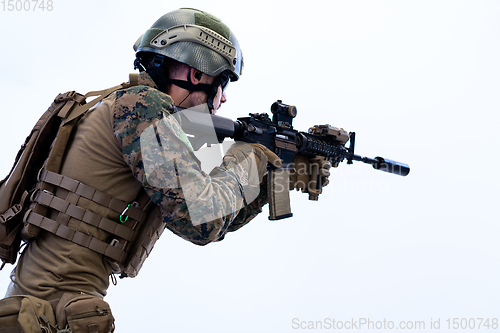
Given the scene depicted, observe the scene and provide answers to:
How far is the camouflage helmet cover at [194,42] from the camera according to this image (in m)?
1.94

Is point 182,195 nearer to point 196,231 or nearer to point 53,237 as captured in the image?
point 196,231

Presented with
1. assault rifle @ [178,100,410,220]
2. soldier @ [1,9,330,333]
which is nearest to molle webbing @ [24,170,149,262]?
soldier @ [1,9,330,333]

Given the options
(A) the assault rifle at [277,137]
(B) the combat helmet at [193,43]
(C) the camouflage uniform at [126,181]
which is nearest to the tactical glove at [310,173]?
(A) the assault rifle at [277,137]

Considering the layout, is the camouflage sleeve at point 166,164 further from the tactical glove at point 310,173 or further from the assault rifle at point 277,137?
the tactical glove at point 310,173

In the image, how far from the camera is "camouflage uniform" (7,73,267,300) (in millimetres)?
1607

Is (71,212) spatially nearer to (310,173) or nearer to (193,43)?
(193,43)

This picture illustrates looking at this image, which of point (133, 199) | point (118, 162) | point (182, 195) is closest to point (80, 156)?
point (118, 162)

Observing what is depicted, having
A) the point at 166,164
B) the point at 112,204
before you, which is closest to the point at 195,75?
the point at 166,164

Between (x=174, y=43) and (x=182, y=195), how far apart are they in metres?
0.69

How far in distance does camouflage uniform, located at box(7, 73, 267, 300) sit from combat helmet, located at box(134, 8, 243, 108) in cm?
31

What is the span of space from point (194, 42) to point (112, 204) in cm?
74

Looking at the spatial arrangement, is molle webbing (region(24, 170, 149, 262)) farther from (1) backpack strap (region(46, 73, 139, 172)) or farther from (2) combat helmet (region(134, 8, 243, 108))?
(2) combat helmet (region(134, 8, 243, 108))

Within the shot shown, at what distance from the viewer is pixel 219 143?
230 cm

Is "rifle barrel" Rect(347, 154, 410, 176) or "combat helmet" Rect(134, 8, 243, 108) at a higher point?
"rifle barrel" Rect(347, 154, 410, 176)
